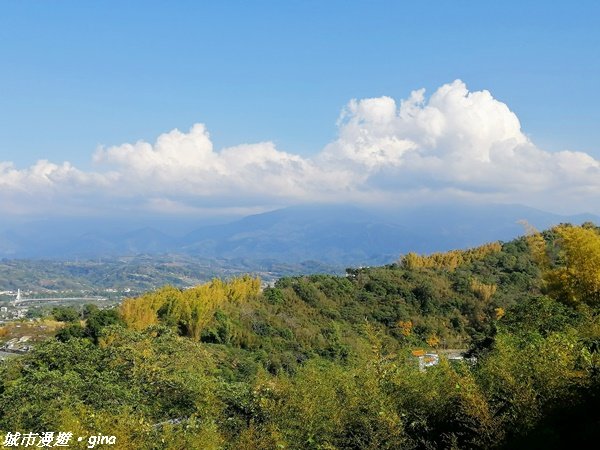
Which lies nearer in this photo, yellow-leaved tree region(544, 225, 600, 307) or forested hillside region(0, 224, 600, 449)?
forested hillside region(0, 224, 600, 449)

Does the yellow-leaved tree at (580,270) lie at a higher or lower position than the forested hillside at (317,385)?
higher

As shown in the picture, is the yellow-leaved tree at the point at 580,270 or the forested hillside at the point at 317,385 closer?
the forested hillside at the point at 317,385

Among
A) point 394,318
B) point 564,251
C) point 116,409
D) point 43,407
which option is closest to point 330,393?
point 116,409

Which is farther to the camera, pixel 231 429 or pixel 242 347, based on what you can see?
pixel 242 347

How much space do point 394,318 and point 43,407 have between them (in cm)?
3323

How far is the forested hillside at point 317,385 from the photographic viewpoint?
1048cm

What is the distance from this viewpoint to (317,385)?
1369cm

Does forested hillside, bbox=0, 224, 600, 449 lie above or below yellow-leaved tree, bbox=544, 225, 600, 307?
below

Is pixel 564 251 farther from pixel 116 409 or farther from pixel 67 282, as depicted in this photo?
pixel 67 282

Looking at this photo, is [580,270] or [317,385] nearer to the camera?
[317,385]

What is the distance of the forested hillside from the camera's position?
1048cm

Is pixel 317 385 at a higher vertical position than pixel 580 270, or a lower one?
Answer: lower

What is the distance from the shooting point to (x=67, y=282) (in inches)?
7042

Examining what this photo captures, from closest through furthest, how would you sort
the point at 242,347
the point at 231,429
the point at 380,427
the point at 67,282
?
the point at 380,427 → the point at 231,429 → the point at 242,347 → the point at 67,282
